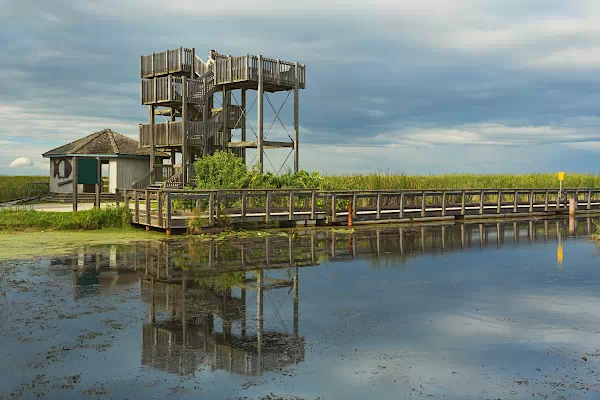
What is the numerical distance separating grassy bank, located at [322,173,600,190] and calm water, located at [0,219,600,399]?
61.6ft

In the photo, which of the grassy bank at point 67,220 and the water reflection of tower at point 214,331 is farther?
the grassy bank at point 67,220

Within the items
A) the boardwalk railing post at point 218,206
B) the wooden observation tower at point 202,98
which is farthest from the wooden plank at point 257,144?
the boardwalk railing post at point 218,206

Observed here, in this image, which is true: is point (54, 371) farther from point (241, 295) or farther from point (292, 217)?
point (292, 217)

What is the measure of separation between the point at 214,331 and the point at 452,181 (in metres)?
38.2

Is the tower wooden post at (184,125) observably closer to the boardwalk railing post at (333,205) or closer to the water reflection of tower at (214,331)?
the boardwalk railing post at (333,205)

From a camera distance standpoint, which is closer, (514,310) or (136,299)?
(514,310)

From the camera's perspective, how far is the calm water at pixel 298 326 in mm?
6895

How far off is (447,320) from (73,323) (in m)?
5.90

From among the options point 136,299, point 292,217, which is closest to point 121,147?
point 292,217

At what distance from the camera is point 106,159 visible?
139 ft

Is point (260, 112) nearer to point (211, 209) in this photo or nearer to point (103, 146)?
point (211, 209)

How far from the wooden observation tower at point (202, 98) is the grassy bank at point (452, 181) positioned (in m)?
3.48

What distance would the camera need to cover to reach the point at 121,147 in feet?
142

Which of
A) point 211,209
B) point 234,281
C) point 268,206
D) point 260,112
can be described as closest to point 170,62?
point 260,112
